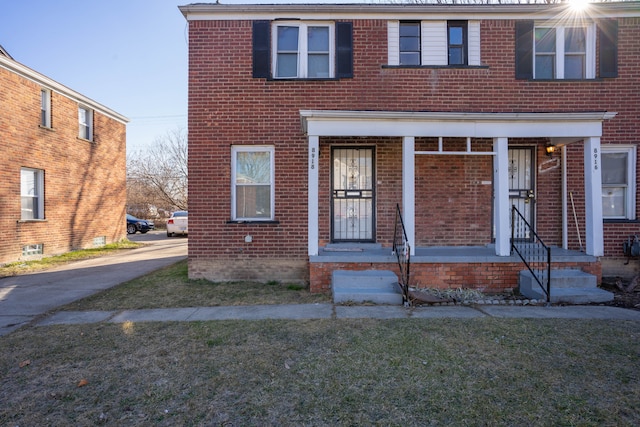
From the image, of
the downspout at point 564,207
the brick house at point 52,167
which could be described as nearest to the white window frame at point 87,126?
the brick house at point 52,167

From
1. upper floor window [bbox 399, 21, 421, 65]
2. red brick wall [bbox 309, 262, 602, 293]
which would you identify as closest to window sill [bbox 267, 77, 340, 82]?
upper floor window [bbox 399, 21, 421, 65]

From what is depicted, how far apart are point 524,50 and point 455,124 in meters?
2.67

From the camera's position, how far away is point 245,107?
25.5ft

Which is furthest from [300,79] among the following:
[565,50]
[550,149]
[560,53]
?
[565,50]

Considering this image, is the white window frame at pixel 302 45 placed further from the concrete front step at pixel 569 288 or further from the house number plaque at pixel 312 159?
the concrete front step at pixel 569 288

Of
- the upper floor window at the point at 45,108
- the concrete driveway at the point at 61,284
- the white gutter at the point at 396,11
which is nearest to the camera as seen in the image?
the concrete driveway at the point at 61,284

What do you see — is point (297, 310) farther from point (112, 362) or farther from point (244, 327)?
point (112, 362)

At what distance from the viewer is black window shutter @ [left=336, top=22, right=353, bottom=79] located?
7.76 m

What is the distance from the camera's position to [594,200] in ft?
22.4

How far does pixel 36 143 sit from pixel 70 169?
1789 mm

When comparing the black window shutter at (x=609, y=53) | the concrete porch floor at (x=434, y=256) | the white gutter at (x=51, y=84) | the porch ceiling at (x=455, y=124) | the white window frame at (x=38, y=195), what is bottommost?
the concrete porch floor at (x=434, y=256)

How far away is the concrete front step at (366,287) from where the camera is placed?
592 centimetres

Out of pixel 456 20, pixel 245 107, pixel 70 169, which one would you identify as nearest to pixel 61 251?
pixel 70 169

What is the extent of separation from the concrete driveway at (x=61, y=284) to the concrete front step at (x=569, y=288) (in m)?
7.99
